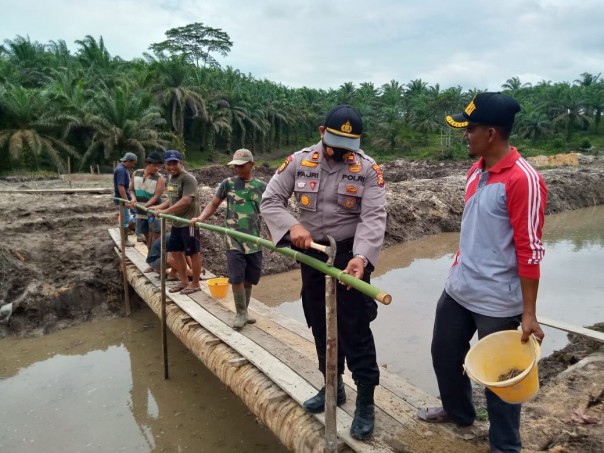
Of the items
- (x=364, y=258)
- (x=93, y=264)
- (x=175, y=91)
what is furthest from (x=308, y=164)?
(x=175, y=91)

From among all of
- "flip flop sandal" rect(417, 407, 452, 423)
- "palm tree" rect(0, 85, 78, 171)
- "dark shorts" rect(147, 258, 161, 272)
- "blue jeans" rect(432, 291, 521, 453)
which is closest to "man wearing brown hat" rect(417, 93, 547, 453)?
"blue jeans" rect(432, 291, 521, 453)

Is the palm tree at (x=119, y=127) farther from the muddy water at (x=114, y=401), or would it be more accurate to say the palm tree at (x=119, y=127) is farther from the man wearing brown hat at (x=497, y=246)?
the man wearing brown hat at (x=497, y=246)

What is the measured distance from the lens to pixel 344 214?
235 cm

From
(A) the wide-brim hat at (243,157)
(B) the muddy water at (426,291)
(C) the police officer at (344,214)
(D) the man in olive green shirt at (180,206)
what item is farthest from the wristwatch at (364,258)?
(D) the man in olive green shirt at (180,206)

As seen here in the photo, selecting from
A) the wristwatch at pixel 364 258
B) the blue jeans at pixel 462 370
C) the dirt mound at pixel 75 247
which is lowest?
the dirt mound at pixel 75 247

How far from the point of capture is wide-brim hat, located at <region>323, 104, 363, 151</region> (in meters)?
2.20

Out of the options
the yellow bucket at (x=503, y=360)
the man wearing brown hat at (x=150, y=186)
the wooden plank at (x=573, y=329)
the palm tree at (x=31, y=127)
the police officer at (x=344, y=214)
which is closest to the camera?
the yellow bucket at (x=503, y=360)

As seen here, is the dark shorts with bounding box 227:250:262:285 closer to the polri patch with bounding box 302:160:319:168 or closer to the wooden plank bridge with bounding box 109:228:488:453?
the wooden plank bridge with bounding box 109:228:488:453

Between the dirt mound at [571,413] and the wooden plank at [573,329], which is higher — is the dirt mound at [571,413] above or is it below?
below

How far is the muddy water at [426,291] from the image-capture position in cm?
539

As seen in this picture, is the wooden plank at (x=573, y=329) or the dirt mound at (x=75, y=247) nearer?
the wooden plank at (x=573, y=329)

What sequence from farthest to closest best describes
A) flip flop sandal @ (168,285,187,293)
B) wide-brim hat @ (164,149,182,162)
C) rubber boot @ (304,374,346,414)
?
flip flop sandal @ (168,285,187,293) < wide-brim hat @ (164,149,182,162) < rubber boot @ (304,374,346,414)

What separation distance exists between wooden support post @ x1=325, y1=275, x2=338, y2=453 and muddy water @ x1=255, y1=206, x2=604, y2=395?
8.49 ft

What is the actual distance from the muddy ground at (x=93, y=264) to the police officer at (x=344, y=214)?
3.71ft
